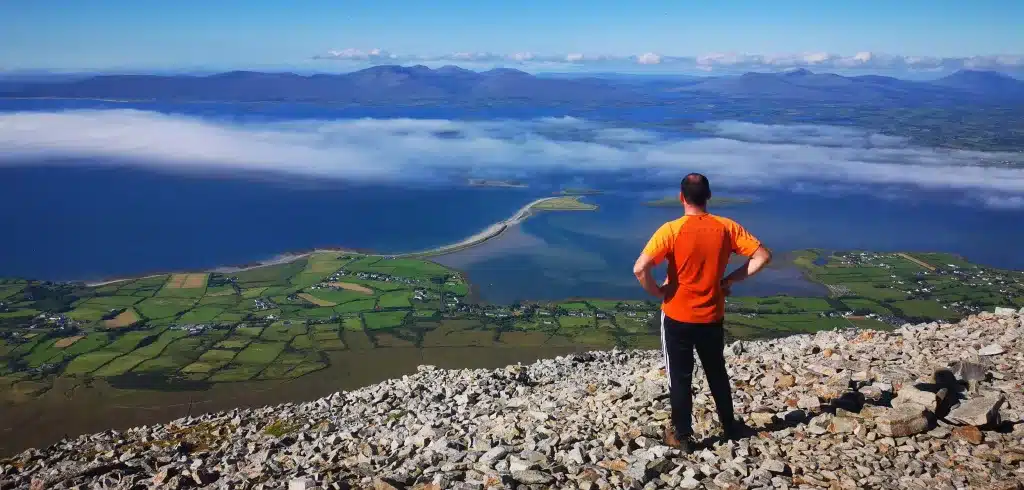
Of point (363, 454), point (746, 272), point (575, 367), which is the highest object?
point (746, 272)

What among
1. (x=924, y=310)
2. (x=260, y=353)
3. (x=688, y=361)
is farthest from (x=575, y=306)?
(x=688, y=361)

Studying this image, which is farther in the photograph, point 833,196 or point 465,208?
point 833,196

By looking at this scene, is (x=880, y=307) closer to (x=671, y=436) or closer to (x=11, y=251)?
(x=671, y=436)

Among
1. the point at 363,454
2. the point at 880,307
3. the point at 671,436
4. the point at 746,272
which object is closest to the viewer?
the point at 746,272

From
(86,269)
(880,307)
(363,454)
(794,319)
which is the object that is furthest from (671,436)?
(86,269)

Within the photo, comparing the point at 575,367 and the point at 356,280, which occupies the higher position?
the point at 575,367

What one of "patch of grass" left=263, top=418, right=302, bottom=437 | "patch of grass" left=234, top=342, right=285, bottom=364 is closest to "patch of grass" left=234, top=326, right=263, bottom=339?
"patch of grass" left=234, top=342, right=285, bottom=364

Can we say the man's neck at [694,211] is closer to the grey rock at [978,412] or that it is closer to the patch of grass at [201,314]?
the grey rock at [978,412]

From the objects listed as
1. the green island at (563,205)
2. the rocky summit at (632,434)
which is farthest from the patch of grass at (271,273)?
the rocky summit at (632,434)
